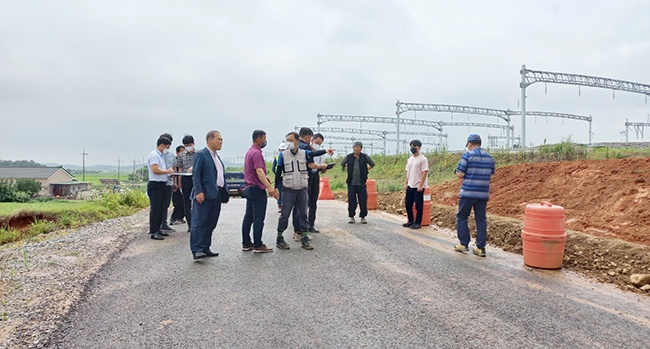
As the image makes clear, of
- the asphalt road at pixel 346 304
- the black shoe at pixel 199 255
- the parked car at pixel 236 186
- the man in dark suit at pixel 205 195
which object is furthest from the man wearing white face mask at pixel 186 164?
the parked car at pixel 236 186

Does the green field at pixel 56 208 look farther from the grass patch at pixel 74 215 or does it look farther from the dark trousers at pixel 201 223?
the dark trousers at pixel 201 223

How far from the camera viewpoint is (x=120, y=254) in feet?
20.5

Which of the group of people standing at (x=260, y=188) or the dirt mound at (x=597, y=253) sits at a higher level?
the group of people standing at (x=260, y=188)

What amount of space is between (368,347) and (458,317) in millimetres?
1080

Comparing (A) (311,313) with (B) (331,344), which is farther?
(A) (311,313)

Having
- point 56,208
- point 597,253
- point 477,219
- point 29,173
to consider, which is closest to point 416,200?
point 477,219

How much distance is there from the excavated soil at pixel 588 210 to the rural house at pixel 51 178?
5970 cm

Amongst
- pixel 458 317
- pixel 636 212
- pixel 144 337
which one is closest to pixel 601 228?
pixel 636 212

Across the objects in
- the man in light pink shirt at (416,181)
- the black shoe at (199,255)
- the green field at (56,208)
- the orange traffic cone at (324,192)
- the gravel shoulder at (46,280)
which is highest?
the man in light pink shirt at (416,181)

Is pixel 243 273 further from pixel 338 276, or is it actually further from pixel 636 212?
pixel 636 212

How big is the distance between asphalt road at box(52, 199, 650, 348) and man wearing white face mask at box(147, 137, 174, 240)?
108 centimetres

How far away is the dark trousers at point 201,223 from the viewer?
5.89 m

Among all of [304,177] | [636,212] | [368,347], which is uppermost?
[304,177]

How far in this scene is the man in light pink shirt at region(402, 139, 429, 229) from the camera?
843 cm
